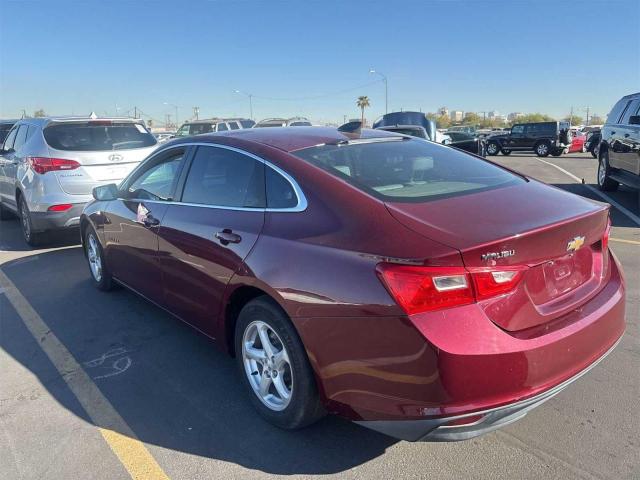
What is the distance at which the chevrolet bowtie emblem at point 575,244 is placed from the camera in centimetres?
244

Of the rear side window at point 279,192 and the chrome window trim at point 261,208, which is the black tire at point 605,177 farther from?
the rear side window at point 279,192

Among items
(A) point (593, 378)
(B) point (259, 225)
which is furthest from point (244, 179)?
(A) point (593, 378)

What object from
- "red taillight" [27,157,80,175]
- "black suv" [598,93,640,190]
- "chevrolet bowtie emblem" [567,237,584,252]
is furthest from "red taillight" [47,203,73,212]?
"black suv" [598,93,640,190]

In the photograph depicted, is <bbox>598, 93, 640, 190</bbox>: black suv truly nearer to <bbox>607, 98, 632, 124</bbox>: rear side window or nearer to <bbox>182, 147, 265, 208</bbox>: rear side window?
<bbox>607, 98, 632, 124</bbox>: rear side window

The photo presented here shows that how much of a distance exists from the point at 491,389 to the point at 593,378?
5.15ft

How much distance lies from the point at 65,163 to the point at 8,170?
6.23 feet

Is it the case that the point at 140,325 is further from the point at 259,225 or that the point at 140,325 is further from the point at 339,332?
the point at 339,332

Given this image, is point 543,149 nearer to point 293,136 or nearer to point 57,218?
point 57,218

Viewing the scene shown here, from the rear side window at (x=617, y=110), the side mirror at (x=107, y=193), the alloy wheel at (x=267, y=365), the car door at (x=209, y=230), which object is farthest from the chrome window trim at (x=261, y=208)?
the rear side window at (x=617, y=110)

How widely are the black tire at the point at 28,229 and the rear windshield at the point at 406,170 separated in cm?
559

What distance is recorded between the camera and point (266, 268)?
2.69 metres

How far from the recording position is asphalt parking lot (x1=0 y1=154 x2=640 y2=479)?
256 centimetres

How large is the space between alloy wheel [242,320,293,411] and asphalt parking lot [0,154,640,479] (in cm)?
18

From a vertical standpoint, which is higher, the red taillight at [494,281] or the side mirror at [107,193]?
the side mirror at [107,193]
